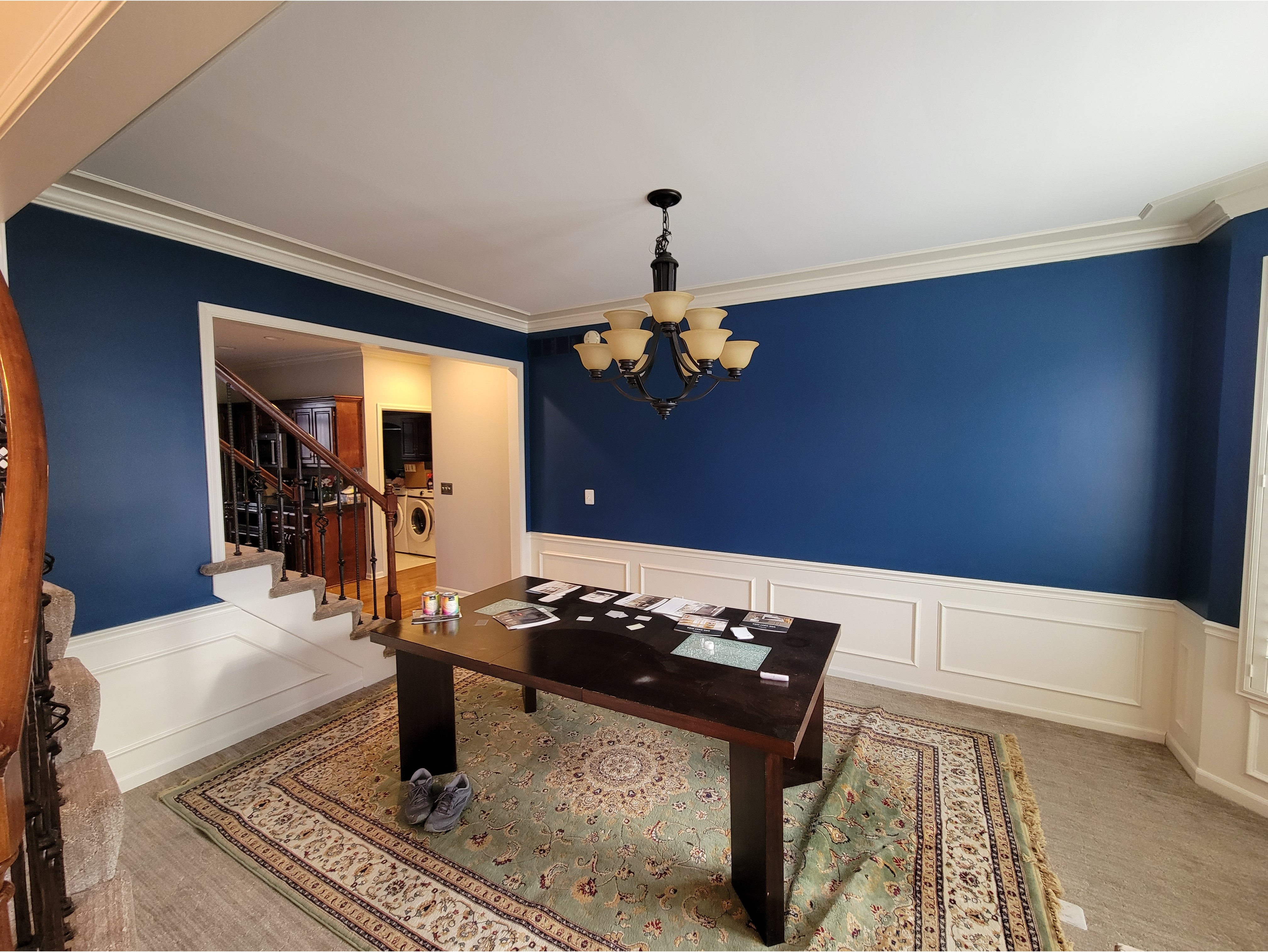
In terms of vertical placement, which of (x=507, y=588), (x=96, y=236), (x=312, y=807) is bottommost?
(x=312, y=807)

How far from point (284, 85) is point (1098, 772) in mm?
4196

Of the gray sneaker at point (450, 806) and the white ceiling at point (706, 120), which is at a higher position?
the white ceiling at point (706, 120)

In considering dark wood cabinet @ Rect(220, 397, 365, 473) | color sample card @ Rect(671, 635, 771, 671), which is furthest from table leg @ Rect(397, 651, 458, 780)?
dark wood cabinet @ Rect(220, 397, 365, 473)

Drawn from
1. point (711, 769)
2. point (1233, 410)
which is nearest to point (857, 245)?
point (1233, 410)

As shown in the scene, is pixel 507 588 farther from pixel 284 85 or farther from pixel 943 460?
pixel 943 460

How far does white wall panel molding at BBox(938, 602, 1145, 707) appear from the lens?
2.76 m

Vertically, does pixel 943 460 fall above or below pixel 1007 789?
above

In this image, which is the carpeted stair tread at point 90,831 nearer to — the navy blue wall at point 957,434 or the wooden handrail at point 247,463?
the wooden handrail at point 247,463

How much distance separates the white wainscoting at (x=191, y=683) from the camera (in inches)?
92.5

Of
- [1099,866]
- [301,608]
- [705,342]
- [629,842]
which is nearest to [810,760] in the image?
[629,842]

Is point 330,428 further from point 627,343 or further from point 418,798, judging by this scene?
point 627,343

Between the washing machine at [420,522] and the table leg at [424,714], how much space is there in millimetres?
4694

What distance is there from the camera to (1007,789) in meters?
2.32

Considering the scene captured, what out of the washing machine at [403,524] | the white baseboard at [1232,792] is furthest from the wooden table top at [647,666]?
the washing machine at [403,524]
